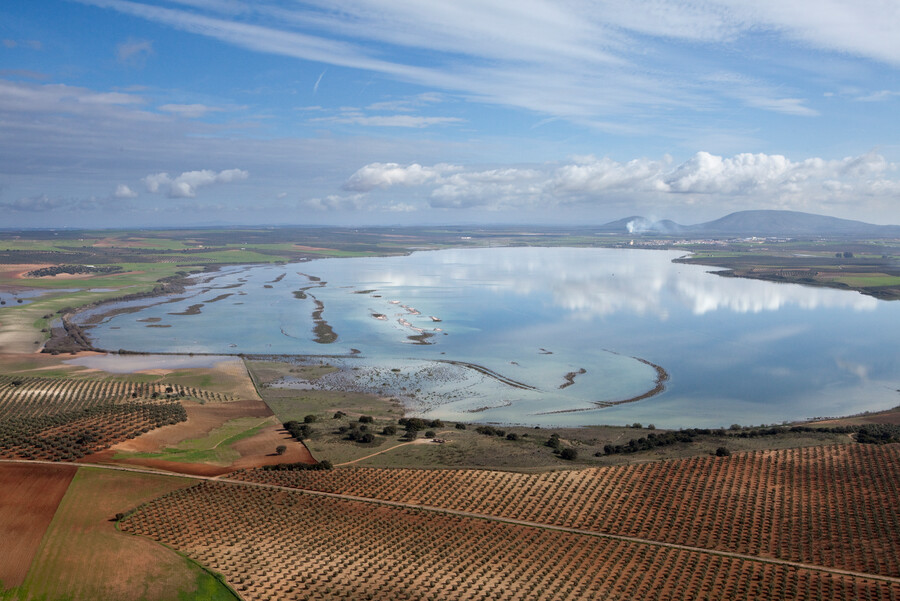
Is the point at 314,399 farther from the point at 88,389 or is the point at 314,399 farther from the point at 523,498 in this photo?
the point at 523,498

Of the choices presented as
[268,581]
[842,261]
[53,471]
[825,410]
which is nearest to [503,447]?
[268,581]

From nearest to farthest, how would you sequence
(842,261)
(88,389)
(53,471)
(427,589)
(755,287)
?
(427,589) < (53,471) < (88,389) < (755,287) < (842,261)

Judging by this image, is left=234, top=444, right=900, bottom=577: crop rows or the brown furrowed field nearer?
the brown furrowed field

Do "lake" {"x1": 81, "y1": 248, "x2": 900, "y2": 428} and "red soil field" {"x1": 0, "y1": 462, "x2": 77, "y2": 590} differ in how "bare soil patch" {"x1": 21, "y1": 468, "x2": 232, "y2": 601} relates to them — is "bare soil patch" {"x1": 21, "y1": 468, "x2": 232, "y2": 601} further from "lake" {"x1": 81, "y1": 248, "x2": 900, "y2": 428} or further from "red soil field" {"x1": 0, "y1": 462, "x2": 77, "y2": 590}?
"lake" {"x1": 81, "y1": 248, "x2": 900, "y2": 428}

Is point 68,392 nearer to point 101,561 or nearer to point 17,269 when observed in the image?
point 101,561

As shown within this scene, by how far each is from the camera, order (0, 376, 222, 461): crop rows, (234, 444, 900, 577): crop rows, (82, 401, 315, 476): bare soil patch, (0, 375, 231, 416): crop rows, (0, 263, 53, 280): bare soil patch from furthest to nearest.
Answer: (0, 263, 53, 280): bare soil patch
(0, 375, 231, 416): crop rows
(0, 376, 222, 461): crop rows
(82, 401, 315, 476): bare soil patch
(234, 444, 900, 577): crop rows

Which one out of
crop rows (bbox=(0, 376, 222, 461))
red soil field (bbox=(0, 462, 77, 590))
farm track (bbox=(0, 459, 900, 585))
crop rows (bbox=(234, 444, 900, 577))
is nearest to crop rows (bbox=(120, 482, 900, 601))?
farm track (bbox=(0, 459, 900, 585))

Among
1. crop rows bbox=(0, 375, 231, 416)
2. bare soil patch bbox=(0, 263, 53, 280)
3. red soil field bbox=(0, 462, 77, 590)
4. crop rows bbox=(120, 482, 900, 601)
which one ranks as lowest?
crop rows bbox=(120, 482, 900, 601)
